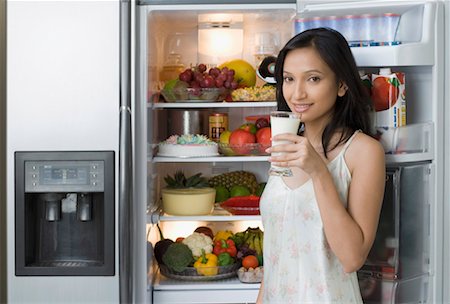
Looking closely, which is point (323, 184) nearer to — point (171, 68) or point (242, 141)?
point (242, 141)

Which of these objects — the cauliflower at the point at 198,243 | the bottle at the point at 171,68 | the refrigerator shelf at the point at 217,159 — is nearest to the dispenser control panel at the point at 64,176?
the refrigerator shelf at the point at 217,159

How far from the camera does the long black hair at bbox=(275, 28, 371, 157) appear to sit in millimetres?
1802

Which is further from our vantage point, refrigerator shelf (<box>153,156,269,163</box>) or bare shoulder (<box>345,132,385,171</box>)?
refrigerator shelf (<box>153,156,269,163</box>)

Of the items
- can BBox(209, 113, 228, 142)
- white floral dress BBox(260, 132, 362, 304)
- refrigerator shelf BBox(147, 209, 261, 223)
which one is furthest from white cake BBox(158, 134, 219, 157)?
→ white floral dress BBox(260, 132, 362, 304)

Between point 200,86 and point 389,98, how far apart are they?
1103mm

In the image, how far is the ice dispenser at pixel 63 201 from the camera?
96.9 inches

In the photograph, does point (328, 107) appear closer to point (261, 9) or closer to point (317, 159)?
point (317, 159)

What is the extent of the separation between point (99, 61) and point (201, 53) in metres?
0.83

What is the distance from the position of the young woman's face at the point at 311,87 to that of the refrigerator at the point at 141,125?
29cm

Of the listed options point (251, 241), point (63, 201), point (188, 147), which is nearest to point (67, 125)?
point (63, 201)

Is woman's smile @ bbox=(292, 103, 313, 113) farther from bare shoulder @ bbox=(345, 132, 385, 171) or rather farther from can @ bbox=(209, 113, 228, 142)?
can @ bbox=(209, 113, 228, 142)

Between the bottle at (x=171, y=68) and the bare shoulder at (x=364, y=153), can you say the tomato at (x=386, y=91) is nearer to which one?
the bare shoulder at (x=364, y=153)

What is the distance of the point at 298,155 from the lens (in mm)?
1665

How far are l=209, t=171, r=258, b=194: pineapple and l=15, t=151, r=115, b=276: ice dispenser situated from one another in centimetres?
76
